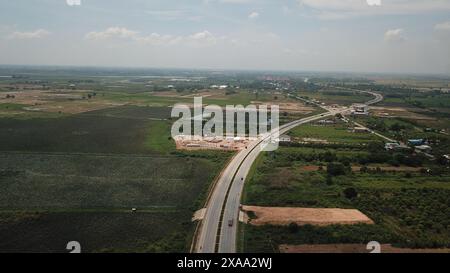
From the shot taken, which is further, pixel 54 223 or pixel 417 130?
pixel 417 130

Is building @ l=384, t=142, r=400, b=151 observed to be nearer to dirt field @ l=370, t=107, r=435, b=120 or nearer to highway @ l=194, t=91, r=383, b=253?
highway @ l=194, t=91, r=383, b=253

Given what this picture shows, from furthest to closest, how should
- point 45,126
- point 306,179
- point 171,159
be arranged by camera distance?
point 45,126 < point 171,159 < point 306,179

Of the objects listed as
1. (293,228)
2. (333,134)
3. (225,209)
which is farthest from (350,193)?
(333,134)

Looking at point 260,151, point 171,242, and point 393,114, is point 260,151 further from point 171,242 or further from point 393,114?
point 393,114

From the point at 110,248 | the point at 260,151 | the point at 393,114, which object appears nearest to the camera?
the point at 110,248

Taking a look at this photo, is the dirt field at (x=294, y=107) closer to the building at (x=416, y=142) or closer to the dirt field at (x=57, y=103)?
the building at (x=416, y=142)
